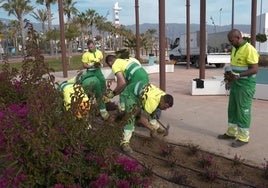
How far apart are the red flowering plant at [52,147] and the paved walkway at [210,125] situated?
7.94ft

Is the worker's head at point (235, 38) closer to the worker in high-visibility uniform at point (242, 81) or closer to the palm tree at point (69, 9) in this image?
the worker in high-visibility uniform at point (242, 81)

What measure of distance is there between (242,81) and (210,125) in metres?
1.75

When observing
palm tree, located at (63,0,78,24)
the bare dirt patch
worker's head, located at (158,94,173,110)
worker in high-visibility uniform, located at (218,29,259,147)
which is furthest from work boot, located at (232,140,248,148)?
palm tree, located at (63,0,78,24)

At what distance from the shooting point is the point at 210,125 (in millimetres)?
7195

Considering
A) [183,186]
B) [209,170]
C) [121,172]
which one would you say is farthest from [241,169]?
[121,172]

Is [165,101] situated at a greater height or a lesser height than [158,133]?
greater

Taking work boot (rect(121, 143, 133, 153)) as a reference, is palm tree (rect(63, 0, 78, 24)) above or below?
above

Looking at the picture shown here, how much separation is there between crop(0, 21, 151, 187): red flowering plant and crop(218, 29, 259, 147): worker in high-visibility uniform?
2706 mm

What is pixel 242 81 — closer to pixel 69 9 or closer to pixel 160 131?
pixel 160 131

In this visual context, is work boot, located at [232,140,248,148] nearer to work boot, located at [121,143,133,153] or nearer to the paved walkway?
the paved walkway

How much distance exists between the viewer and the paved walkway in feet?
18.2

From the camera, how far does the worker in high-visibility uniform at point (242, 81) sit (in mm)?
5529

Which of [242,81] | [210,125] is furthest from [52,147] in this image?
[210,125]

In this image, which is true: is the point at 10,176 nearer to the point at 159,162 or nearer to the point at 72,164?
the point at 72,164
